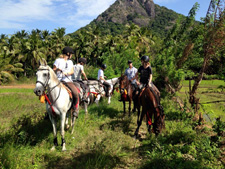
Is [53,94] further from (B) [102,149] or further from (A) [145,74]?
(A) [145,74]

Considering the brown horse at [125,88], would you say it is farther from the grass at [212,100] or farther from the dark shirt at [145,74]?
the grass at [212,100]

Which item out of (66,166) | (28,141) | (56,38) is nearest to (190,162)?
(66,166)

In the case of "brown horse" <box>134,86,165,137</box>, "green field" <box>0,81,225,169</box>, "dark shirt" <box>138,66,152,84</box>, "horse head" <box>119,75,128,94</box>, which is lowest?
"green field" <box>0,81,225,169</box>

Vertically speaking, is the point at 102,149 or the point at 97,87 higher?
the point at 97,87

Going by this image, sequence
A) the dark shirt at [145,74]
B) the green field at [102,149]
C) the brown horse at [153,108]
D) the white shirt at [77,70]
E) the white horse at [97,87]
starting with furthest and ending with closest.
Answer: the white horse at [97,87], the white shirt at [77,70], the dark shirt at [145,74], the brown horse at [153,108], the green field at [102,149]

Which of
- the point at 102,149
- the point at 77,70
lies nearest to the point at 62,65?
the point at 77,70

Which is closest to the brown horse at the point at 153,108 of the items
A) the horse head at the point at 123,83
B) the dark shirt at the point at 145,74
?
the dark shirt at the point at 145,74

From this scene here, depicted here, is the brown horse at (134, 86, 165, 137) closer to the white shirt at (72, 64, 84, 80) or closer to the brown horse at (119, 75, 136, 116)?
the brown horse at (119, 75, 136, 116)

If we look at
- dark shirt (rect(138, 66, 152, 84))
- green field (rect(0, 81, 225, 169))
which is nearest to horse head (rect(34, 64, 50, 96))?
green field (rect(0, 81, 225, 169))

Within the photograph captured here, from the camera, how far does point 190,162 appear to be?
3.64 meters

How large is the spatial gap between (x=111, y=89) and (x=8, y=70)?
30.5 metres

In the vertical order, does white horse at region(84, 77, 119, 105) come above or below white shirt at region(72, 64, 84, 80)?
below

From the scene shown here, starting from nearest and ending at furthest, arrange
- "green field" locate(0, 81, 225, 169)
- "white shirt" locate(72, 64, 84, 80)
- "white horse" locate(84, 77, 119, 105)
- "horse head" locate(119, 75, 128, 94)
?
"green field" locate(0, 81, 225, 169)
"white shirt" locate(72, 64, 84, 80)
"horse head" locate(119, 75, 128, 94)
"white horse" locate(84, 77, 119, 105)

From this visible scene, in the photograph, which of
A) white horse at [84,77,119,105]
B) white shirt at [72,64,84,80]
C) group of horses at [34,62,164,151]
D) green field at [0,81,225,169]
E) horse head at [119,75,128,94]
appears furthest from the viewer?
white horse at [84,77,119,105]
